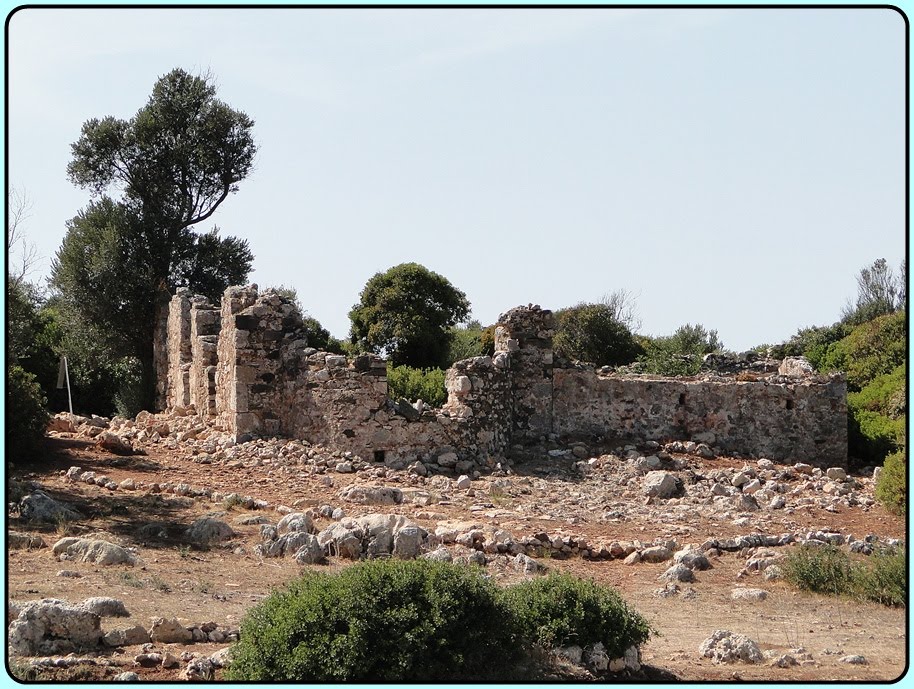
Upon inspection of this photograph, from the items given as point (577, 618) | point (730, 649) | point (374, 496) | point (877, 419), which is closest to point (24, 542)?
point (374, 496)

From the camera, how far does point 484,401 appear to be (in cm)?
1998

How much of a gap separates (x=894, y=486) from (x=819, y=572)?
17.0 ft

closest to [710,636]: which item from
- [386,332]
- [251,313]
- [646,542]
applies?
[646,542]

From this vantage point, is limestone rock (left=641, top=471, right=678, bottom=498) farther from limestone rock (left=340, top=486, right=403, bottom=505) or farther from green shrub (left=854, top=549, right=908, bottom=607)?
green shrub (left=854, top=549, right=908, bottom=607)

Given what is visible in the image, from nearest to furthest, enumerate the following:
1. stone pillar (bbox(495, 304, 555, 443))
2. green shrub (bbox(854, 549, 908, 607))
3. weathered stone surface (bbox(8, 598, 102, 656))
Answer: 1. weathered stone surface (bbox(8, 598, 102, 656))
2. green shrub (bbox(854, 549, 908, 607))
3. stone pillar (bbox(495, 304, 555, 443))

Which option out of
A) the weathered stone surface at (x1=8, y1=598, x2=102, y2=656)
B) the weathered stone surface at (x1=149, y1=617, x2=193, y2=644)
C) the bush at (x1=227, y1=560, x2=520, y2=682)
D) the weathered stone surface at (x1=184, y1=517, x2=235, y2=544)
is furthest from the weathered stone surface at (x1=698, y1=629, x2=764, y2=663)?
the weathered stone surface at (x1=184, y1=517, x2=235, y2=544)

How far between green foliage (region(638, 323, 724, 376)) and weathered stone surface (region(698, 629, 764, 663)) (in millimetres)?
16750

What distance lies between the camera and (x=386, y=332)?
33156 mm

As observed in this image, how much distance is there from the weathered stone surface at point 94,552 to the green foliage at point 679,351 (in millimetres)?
16213

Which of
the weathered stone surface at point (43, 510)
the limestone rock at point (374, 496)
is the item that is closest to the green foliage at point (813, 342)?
the limestone rock at point (374, 496)

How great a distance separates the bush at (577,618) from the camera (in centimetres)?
925

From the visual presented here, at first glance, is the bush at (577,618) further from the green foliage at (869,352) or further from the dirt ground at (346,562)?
the green foliage at (869,352)

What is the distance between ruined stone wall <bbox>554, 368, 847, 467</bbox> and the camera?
21.4 metres

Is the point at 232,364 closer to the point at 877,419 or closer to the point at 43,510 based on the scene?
the point at 43,510
